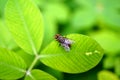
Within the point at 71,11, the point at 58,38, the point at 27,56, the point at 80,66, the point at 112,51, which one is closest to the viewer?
the point at 80,66

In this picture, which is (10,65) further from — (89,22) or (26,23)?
(89,22)

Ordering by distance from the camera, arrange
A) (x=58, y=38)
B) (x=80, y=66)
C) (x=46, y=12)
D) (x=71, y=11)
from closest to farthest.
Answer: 1. (x=80, y=66)
2. (x=58, y=38)
3. (x=46, y=12)
4. (x=71, y=11)

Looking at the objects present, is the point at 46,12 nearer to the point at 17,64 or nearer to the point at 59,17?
the point at 59,17

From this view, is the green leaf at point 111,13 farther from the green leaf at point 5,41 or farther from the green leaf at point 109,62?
the green leaf at point 5,41

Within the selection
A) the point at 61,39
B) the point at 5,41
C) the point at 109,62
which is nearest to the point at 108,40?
the point at 109,62

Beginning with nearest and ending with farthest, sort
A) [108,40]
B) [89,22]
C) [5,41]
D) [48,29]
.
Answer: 1. [5,41]
2. [48,29]
3. [108,40]
4. [89,22]

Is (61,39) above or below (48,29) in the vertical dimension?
below

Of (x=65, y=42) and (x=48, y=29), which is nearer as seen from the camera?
(x=65, y=42)

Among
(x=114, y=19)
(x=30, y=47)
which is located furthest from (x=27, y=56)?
(x=114, y=19)
